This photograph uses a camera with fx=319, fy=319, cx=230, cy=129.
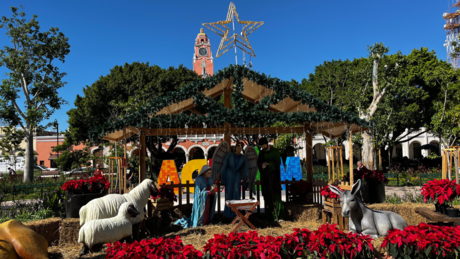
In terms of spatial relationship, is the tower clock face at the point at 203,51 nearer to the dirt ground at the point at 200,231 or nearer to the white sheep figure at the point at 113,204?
the dirt ground at the point at 200,231

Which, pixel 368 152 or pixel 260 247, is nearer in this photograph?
pixel 260 247

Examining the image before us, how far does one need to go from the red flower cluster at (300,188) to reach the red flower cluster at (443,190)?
3.24m

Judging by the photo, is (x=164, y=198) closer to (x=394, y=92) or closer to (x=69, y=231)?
(x=69, y=231)

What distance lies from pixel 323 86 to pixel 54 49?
71.3 feet

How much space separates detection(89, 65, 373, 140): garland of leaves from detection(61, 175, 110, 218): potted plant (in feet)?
3.21

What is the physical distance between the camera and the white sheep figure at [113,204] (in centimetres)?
539

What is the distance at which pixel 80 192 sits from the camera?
671 centimetres

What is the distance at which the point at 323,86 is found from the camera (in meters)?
29.3

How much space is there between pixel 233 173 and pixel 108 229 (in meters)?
3.49

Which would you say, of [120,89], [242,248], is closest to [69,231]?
[242,248]

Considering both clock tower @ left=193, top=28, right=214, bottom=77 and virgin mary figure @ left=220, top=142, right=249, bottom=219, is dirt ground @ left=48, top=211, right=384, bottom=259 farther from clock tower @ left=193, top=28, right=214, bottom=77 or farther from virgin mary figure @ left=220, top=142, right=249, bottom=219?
clock tower @ left=193, top=28, right=214, bottom=77

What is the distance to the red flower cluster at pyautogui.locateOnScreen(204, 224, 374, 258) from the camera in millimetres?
3545

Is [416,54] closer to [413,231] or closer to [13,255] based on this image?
[413,231]

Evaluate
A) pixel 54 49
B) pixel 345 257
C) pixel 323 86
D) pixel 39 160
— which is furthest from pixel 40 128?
pixel 39 160
